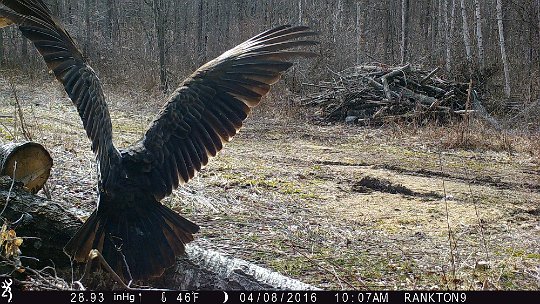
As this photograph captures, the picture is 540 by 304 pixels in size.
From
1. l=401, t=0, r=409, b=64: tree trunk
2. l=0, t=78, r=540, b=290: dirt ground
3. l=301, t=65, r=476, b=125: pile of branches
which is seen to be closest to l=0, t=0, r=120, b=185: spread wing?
l=0, t=78, r=540, b=290: dirt ground

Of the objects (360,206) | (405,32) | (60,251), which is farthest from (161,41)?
(60,251)

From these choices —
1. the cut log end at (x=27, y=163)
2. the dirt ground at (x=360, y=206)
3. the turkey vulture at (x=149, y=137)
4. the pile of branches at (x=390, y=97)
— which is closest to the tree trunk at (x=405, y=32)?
the pile of branches at (x=390, y=97)

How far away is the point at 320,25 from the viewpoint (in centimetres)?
1770

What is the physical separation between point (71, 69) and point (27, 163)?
0.94 meters

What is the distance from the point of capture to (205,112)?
438 cm

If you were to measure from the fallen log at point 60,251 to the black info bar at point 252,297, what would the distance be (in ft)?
1.46

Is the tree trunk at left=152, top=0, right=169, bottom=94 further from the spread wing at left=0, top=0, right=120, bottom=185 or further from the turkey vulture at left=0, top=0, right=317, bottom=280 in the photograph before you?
the spread wing at left=0, top=0, right=120, bottom=185

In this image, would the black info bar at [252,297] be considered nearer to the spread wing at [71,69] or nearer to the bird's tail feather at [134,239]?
the bird's tail feather at [134,239]

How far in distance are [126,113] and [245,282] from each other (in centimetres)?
1006

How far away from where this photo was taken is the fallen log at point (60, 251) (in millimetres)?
3561

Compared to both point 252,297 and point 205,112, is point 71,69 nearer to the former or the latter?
point 205,112

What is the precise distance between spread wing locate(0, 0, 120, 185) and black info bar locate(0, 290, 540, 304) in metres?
1.03

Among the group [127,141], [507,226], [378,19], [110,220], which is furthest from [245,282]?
[378,19]

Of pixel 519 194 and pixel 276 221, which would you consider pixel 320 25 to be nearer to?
pixel 519 194
